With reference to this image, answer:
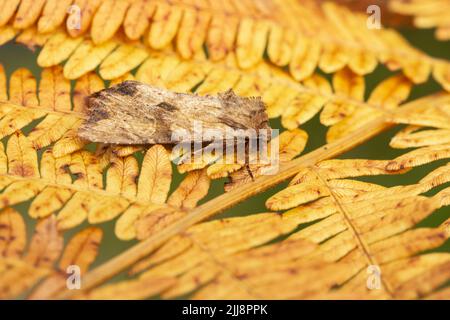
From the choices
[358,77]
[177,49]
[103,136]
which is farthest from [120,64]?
[358,77]

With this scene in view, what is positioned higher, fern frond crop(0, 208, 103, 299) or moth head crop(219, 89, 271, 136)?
moth head crop(219, 89, 271, 136)

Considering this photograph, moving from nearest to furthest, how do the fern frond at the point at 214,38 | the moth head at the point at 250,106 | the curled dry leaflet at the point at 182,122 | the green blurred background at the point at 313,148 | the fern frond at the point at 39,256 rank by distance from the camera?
the fern frond at the point at 39,256 < the curled dry leaflet at the point at 182,122 < the moth head at the point at 250,106 < the fern frond at the point at 214,38 < the green blurred background at the point at 313,148

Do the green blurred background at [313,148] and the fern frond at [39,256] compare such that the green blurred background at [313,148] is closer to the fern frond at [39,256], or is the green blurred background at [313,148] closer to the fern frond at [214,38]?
the fern frond at [214,38]

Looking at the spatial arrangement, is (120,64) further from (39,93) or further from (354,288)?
(354,288)

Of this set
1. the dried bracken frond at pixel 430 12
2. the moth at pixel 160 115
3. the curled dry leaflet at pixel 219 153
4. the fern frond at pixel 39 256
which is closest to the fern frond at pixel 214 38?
the curled dry leaflet at pixel 219 153

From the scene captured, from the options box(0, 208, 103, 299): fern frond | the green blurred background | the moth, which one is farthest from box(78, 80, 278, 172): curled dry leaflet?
box(0, 208, 103, 299): fern frond

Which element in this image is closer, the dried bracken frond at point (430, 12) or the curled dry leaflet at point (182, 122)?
the curled dry leaflet at point (182, 122)

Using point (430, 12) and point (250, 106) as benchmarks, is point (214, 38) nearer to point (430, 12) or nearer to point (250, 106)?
point (250, 106)

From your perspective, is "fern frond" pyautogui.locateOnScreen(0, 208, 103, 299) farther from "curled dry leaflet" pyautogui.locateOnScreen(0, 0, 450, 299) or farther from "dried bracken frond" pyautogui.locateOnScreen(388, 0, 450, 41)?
"dried bracken frond" pyautogui.locateOnScreen(388, 0, 450, 41)
